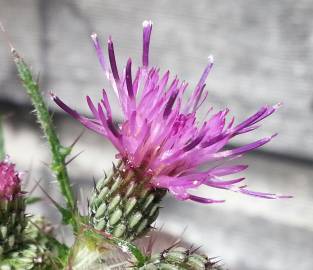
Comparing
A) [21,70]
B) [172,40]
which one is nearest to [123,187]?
[21,70]

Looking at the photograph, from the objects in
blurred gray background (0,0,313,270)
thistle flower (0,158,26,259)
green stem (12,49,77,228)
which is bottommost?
thistle flower (0,158,26,259)

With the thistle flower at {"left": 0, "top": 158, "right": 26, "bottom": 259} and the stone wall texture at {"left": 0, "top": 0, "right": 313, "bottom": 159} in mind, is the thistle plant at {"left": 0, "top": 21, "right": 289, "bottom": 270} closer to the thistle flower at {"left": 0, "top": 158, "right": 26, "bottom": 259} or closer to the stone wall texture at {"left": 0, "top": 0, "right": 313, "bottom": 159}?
the thistle flower at {"left": 0, "top": 158, "right": 26, "bottom": 259}

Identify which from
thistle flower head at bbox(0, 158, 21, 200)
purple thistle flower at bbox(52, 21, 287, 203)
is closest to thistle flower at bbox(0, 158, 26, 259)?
thistle flower head at bbox(0, 158, 21, 200)

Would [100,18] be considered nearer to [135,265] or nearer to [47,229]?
[47,229]

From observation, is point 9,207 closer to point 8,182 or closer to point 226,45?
point 8,182

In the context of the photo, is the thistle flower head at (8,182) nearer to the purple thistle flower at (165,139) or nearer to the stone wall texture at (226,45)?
the purple thistle flower at (165,139)

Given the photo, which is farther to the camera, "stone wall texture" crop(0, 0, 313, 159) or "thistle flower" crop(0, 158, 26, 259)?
"stone wall texture" crop(0, 0, 313, 159)

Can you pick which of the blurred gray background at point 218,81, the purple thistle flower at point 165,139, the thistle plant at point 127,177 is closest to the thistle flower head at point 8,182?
the thistle plant at point 127,177
